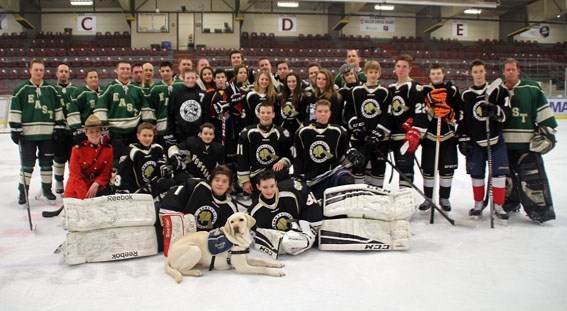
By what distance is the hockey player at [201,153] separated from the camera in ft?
12.4

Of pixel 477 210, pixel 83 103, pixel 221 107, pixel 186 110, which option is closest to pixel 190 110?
pixel 186 110

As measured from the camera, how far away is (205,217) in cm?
311

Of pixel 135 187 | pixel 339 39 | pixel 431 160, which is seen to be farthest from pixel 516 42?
pixel 135 187

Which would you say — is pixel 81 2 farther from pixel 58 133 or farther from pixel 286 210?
pixel 286 210

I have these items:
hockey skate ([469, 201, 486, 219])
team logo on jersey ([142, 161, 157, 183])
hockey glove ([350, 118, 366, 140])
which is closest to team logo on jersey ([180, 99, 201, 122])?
team logo on jersey ([142, 161, 157, 183])

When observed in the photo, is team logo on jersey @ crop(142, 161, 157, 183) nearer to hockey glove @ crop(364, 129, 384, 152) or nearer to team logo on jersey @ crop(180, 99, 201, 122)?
team logo on jersey @ crop(180, 99, 201, 122)

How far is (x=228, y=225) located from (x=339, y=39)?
17.4 metres

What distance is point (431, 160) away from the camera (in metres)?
3.89

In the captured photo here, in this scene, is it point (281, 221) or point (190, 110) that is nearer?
point (281, 221)

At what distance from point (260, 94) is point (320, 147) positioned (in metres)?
0.89

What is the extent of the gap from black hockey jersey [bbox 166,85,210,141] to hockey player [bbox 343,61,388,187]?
126 cm

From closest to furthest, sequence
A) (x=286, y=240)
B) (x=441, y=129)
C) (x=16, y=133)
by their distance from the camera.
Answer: (x=286, y=240) → (x=441, y=129) → (x=16, y=133)

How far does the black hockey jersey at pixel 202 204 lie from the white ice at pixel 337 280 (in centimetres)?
35

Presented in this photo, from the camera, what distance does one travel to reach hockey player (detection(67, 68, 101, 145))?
4.20 meters
